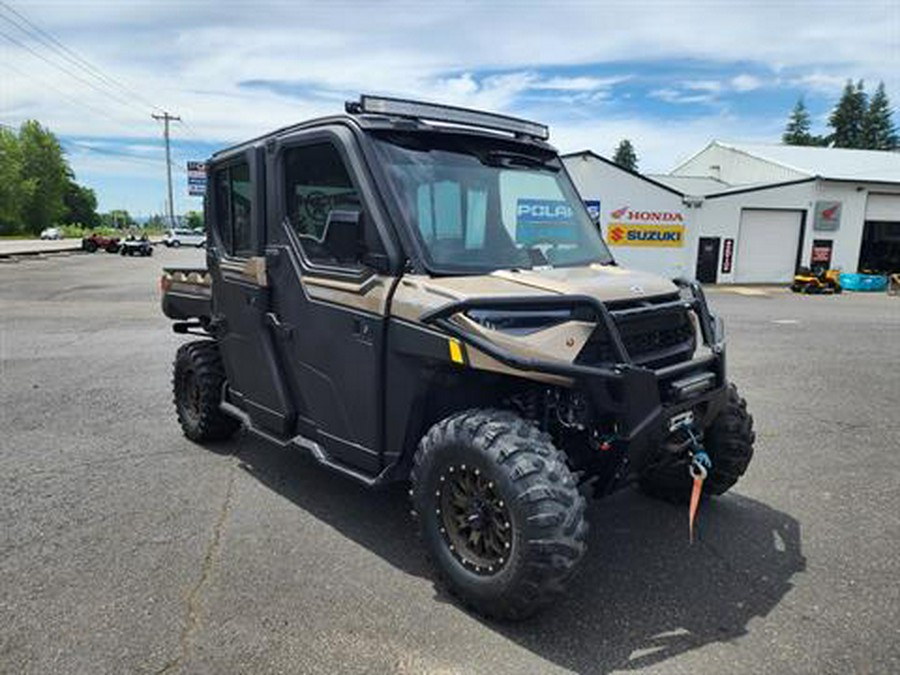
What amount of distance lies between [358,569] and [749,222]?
99.4ft

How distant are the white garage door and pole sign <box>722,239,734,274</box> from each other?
0.41 metres

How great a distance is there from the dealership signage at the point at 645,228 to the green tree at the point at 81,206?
111m

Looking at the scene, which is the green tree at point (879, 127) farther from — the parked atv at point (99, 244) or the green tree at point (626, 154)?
the parked atv at point (99, 244)

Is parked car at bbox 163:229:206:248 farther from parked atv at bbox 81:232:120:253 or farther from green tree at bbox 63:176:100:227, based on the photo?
green tree at bbox 63:176:100:227

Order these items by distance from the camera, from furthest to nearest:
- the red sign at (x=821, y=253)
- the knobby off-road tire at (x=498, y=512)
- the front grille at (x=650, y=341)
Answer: the red sign at (x=821, y=253), the front grille at (x=650, y=341), the knobby off-road tire at (x=498, y=512)

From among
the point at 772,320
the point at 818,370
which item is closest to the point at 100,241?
the point at 772,320

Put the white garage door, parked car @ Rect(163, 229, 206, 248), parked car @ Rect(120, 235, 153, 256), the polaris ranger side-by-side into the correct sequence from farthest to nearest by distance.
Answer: parked car @ Rect(163, 229, 206, 248) → parked car @ Rect(120, 235, 153, 256) → the white garage door → the polaris ranger side-by-side

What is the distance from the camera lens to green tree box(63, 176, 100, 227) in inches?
4595

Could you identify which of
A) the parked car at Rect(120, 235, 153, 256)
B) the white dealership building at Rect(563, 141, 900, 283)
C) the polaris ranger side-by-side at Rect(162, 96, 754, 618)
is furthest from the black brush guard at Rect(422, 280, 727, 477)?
the parked car at Rect(120, 235, 153, 256)

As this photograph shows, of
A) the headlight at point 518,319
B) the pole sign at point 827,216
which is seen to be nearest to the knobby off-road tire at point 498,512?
the headlight at point 518,319

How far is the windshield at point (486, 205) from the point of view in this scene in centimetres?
365

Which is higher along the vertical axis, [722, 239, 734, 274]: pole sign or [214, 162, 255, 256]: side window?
[214, 162, 255, 256]: side window

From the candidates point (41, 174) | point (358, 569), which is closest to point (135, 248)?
point (358, 569)

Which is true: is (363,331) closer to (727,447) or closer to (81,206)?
(727,447)
